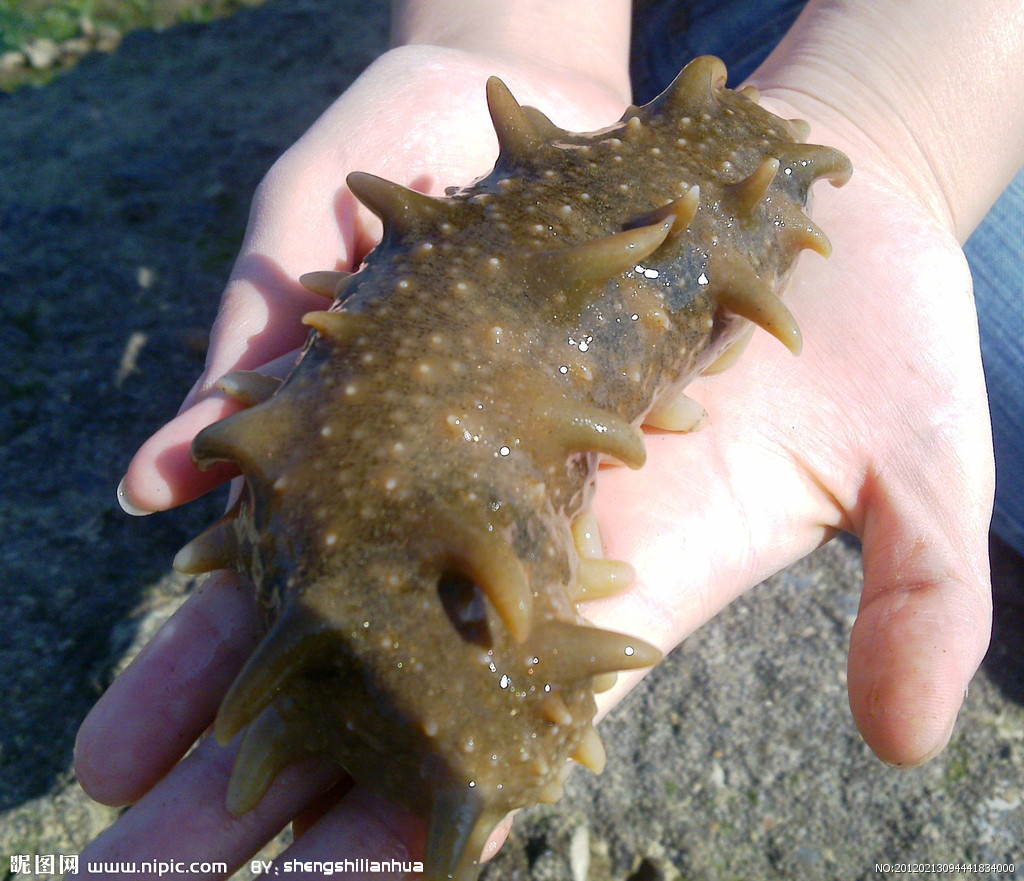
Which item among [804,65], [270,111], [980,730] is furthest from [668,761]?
[270,111]

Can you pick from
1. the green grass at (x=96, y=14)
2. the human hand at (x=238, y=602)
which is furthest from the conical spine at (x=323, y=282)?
the green grass at (x=96, y=14)

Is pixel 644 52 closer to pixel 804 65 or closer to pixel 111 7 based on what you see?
pixel 804 65

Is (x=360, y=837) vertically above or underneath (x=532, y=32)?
underneath

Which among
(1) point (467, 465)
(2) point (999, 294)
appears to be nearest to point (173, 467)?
(1) point (467, 465)

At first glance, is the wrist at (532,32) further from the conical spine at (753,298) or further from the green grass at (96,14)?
the green grass at (96,14)

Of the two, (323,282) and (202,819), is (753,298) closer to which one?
(323,282)

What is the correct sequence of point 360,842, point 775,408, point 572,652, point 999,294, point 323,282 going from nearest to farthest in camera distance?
point 572,652, point 360,842, point 323,282, point 775,408, point 999,294

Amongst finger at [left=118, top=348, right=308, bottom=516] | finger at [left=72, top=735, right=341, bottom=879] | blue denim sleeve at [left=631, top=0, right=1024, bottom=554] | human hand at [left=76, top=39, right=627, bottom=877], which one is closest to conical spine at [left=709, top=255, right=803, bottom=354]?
human hand at [left=76, top=39, right=627, bottom=877]
